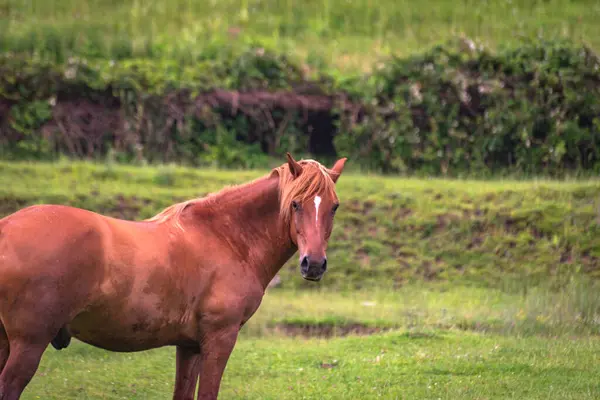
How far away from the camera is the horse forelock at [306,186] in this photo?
6762mm

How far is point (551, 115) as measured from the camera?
17.4 meters

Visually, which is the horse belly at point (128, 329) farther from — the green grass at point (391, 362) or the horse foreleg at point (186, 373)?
the green grass at point (391, 362)

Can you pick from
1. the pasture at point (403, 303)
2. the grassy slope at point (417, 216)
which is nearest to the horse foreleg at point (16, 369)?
the pasture at point (403, 303)

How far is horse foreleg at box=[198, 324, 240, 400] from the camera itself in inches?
261

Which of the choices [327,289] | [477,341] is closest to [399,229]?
[327,289]

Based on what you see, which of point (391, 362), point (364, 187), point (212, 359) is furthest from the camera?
point (364, 187)

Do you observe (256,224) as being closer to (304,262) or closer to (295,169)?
(295,169)

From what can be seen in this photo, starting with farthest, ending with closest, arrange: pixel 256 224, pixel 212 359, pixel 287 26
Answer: pixel 287 26, pixel 256 224, pixel 212 359

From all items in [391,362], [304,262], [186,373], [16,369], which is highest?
[304,262]

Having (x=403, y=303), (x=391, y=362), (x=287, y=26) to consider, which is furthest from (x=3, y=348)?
(x=287, y=26)

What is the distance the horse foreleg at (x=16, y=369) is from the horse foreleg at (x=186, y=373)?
133cm

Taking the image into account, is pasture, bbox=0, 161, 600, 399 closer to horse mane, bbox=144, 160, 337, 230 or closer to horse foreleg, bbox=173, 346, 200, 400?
horse foreleg, bbox=173, 346, 200, 400

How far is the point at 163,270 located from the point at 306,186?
1.24 metres

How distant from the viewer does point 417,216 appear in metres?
15.0
